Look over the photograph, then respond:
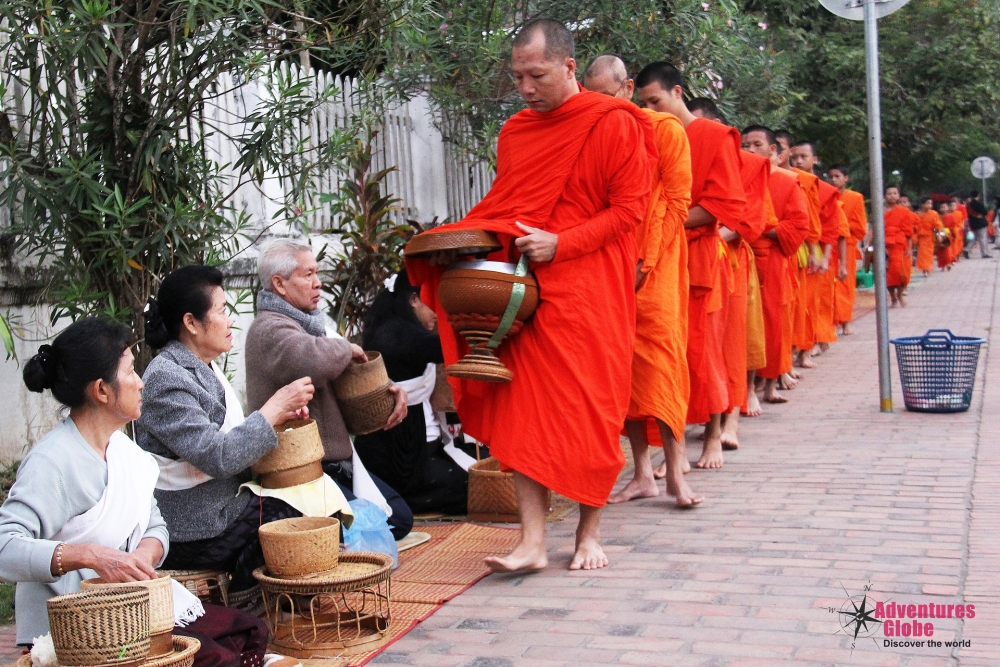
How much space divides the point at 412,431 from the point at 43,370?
108 inches

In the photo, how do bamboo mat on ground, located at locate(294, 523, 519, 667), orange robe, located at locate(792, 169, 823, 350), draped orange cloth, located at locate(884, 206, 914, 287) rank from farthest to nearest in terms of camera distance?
draped orange cloth, located at locate(884, 206, 914, 287) → orange robe, located at locate(792, 169, 823, 350) → bamboo mat on ground, located at locate(294, 523, 519, 667)

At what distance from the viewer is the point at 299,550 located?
3828mm

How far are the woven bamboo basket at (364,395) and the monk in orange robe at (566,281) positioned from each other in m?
0.52

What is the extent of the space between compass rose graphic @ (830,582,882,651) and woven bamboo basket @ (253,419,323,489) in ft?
6.35

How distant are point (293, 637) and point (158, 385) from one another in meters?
0.98

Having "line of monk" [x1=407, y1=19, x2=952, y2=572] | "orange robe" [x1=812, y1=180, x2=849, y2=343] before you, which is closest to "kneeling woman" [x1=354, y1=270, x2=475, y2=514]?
"line of monk" [x1=407, y1=19, x2=952, y2=572]

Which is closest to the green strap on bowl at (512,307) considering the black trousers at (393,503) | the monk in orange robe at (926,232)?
the black trousers at (393,503)

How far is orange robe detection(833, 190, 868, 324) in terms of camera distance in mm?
13477

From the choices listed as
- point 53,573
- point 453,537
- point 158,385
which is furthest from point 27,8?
point 453,537

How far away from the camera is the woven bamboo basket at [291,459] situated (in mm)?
4180

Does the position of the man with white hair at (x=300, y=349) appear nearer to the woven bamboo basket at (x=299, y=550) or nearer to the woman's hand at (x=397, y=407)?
the woman's hand at (x=397, y=407)

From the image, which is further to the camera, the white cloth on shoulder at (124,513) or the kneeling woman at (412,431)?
the kneeling woman at (412,431)

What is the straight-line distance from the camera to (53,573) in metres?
3.07

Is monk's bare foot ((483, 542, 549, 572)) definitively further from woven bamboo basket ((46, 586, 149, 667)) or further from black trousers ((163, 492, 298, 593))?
woven bamboo basket ((46, 586, 149, 667))
